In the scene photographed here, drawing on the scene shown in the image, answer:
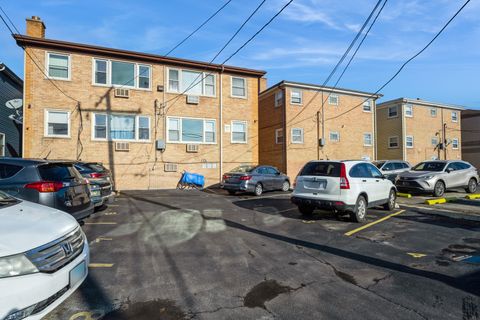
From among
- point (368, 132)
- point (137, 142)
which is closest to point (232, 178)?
point (137, 142)

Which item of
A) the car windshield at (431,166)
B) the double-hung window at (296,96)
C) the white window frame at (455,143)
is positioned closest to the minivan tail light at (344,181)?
the car windshield at (431,166)

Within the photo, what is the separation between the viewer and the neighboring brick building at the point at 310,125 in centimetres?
2172

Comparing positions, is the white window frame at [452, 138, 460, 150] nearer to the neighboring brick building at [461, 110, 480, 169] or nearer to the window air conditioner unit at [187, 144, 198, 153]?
the neighboring brick building at [461, 110, 480, 169]

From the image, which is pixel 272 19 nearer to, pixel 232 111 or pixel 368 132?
pixel 232 111

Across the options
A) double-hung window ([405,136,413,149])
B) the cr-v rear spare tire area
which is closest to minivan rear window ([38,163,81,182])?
the cr-v rear spare tire area

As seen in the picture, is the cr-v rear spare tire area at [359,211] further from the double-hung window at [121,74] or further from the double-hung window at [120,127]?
Result: the double-hung window at [121,74]

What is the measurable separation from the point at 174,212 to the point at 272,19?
697 cm

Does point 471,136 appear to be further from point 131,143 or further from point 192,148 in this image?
point 131,143

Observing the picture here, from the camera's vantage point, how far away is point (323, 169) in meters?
8.48

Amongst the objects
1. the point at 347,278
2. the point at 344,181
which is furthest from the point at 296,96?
the point at 347,278

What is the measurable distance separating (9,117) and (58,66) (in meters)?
4.89

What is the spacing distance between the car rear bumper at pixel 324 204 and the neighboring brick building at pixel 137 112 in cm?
1068

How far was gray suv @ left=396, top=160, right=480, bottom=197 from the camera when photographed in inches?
514

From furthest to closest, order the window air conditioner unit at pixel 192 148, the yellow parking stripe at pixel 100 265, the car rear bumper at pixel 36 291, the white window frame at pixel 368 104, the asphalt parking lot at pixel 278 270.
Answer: the white window frame at pixel 368 104
the window air conditioner unit at pixel 192 148
the yellow parking stripe at pixel 100 265
the asphalt parking lot at pixel 278 270
the car rear bumper at pixel 36 291
